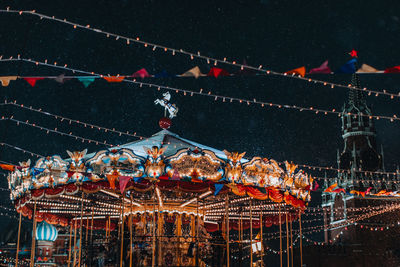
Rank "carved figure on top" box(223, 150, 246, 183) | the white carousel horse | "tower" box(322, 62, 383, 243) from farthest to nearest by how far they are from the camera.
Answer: "tower" box(322, 62, 383, 243) < the white carousel horse < "carved figure on top" box(223, 150, 246, 183)

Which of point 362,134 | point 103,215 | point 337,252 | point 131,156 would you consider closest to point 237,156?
point 131,156

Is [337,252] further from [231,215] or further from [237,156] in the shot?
[237,156]

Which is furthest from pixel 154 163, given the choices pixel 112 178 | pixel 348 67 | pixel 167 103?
pixel 348 67

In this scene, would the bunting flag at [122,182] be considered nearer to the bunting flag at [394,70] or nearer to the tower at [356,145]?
the bunting flag at [394,70]

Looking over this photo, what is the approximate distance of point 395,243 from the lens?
3641 cm

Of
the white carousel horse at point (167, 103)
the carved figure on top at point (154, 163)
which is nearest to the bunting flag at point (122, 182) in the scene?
the carved figure on top at point (154, 163)

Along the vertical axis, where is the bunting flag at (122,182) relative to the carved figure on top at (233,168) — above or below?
below

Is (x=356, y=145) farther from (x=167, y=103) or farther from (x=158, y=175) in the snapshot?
(x=158, y=175)

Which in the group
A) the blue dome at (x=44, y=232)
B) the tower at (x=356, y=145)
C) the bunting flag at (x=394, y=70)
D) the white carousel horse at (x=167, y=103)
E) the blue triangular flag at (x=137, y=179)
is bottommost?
the blue dome at (x=44, y=232)

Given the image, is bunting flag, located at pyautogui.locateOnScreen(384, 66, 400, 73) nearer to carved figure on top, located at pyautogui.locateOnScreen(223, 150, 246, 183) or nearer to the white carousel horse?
carved figure on top, located at pyautogui.locateOnScreen(223, 150, 246, 183)

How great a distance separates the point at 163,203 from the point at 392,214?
28.8 metres

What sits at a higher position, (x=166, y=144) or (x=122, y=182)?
(x=166, y=144)

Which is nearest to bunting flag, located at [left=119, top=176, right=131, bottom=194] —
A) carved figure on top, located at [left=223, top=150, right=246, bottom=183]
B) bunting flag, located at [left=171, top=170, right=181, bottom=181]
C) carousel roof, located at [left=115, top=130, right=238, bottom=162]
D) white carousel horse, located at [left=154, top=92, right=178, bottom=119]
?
bunting flag, located at [left=171, top=170, right=181, bottom=181]

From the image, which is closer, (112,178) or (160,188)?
(112,178)
